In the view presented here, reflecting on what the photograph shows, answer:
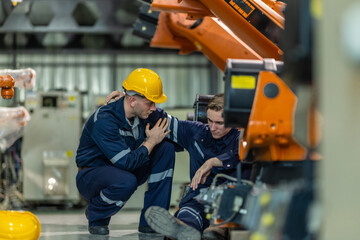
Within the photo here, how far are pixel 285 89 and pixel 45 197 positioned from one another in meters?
7.12

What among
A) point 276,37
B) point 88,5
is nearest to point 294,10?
point 276,37

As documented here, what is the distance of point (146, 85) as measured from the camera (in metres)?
4.39

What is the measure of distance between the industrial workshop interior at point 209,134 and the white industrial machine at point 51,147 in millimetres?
18

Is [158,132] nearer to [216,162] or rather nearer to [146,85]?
[146,85]

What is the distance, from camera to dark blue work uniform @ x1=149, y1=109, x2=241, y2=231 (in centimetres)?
383

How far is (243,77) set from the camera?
3.01 m

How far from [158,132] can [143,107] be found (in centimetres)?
24

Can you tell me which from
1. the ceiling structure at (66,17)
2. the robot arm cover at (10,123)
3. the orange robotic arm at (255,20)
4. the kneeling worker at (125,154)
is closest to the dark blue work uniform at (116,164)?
the kneeling worker at (125,154)

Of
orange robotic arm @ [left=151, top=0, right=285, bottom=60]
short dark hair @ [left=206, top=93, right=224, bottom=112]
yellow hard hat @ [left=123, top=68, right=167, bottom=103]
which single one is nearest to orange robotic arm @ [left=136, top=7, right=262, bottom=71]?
orange robotic arm @ [left=151, top=0, right=285, bottom=60]

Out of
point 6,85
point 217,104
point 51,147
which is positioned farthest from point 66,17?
point 217,104

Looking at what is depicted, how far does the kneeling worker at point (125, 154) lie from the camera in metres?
4.29

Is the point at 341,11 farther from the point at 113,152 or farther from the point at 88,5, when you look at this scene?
the point at 88,5

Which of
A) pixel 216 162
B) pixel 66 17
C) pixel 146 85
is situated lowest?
pixel 216 162

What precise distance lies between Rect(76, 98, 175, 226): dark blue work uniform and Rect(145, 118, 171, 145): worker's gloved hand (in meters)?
0.12
